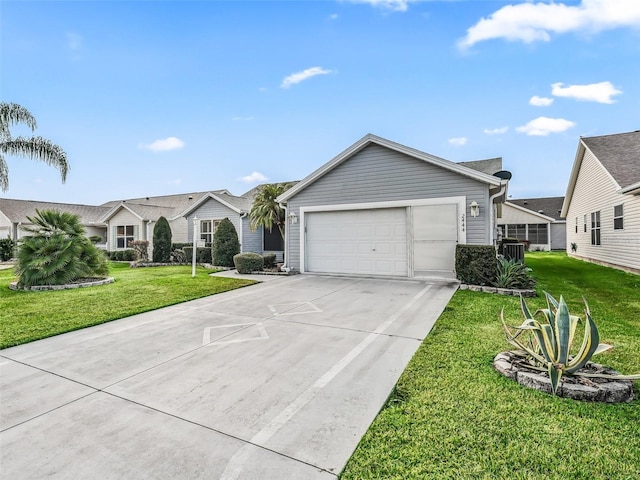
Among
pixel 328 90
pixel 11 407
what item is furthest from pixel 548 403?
pixel 328 90

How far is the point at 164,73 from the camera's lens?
14.8m

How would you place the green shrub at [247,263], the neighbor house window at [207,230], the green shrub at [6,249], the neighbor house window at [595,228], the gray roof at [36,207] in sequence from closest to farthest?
the green shrub at [247,263]
the neighbor house window at [595,228]
the neighbor house window at [207,230]
the green shrub at [6,249]
the gray roof at [36,207]

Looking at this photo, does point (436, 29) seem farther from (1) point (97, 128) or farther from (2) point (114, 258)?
(2) point (114, 258)

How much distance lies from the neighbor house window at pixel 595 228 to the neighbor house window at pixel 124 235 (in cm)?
2677

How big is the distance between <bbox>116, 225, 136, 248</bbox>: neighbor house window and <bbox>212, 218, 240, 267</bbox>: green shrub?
29.8ft

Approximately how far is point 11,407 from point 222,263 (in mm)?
13273

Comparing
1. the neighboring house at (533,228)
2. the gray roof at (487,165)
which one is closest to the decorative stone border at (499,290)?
the gray roof at (487,165)

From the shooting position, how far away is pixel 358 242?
11555 millimetres

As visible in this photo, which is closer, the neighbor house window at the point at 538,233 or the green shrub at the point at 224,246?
the green shrub at the point at 224,246

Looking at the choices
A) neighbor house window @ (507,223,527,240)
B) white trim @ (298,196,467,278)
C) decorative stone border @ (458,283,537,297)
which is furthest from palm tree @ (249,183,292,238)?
neighbor house window @ (507,223,527,240)

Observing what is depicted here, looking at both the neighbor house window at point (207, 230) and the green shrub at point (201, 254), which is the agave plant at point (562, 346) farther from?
the neighbor house window at point (207, 230)

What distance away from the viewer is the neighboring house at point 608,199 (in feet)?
38.9

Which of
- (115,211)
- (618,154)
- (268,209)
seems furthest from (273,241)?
(618,154)

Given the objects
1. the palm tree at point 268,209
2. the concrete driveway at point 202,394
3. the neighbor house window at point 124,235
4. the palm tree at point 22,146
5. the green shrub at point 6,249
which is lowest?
the concrete driveway at point 202,394
